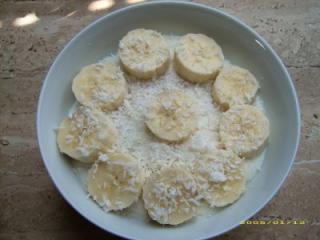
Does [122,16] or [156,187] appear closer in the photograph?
[156,187]

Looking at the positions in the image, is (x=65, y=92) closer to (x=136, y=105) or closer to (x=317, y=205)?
(x=136, y=105)

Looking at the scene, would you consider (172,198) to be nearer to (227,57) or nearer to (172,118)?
(172,118)

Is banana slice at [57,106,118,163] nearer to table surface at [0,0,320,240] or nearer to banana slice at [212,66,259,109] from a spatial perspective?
table surface at [0,0,320,240]

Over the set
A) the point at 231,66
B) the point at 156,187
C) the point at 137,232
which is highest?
the point at 231,66

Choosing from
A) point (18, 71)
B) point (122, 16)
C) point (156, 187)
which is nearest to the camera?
point (156, 187)

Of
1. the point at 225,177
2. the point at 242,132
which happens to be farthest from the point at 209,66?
the point at 225,177

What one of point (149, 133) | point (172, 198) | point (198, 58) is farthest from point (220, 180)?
point (198, 58)
